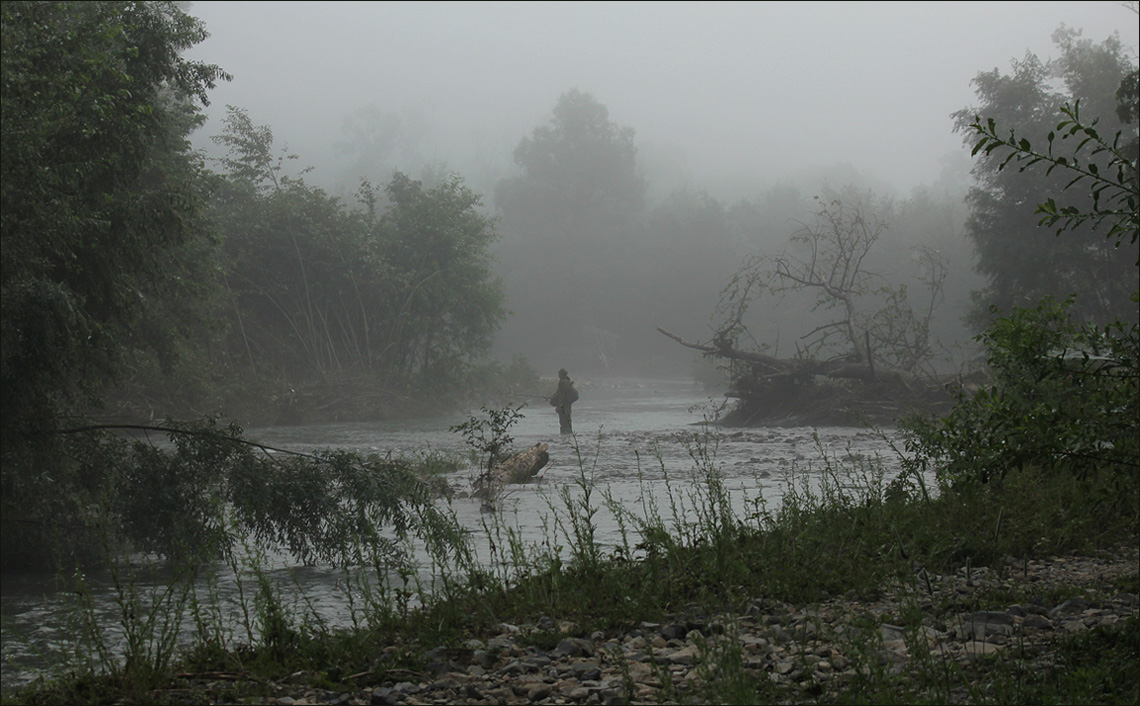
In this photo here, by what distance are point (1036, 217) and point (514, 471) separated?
20.6 m

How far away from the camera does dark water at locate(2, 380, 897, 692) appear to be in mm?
6707

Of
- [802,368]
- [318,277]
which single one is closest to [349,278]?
[318,277]

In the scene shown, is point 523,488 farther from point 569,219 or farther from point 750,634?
point 569,219

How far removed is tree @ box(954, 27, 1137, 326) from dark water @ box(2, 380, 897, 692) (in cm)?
1024

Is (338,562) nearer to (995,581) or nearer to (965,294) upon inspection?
(995,581)

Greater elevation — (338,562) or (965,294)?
(965,294)

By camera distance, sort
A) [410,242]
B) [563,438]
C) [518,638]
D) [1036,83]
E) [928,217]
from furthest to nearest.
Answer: [928,217]
[410,242]
[1036,83]
[563,438]
[518,638]

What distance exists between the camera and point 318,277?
36594 millimetres

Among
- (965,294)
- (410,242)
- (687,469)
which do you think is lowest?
(687,469)

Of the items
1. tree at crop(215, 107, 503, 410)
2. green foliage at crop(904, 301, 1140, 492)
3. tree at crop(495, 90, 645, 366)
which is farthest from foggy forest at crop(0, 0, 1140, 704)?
tree at crop(495, 90, 645, 366)

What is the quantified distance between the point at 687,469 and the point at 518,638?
1123 centimetres

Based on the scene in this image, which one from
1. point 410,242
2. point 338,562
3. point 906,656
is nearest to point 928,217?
point 410,242

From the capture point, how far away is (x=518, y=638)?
4.33m

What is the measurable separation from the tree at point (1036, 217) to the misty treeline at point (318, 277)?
102 mm
